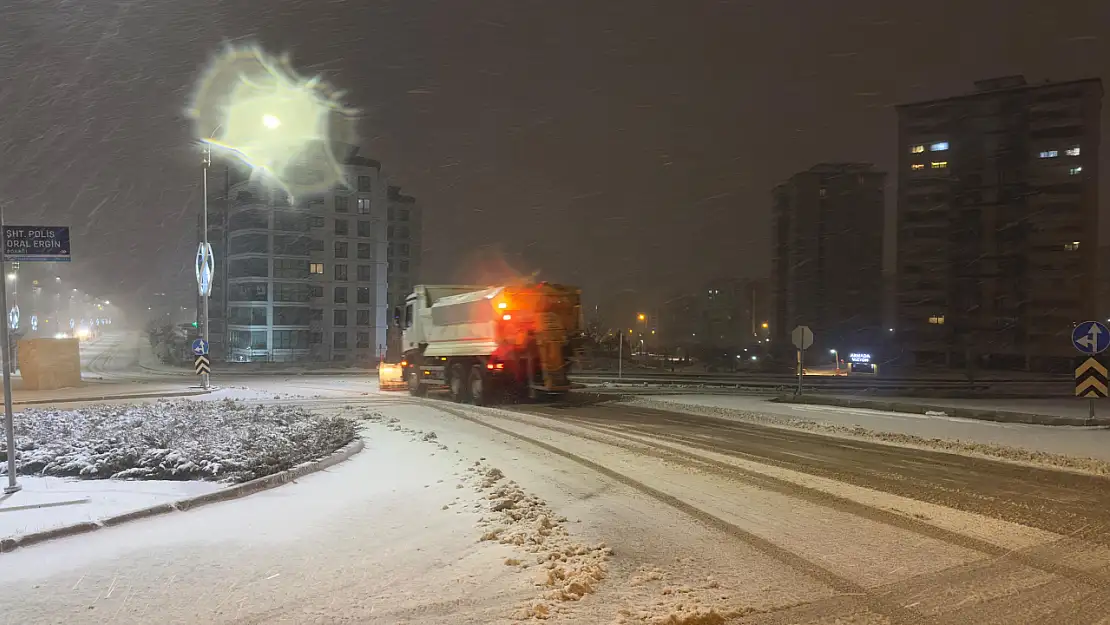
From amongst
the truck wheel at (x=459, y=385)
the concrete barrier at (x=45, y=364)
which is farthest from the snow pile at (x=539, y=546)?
the concrete barrier at (x=45, y=364)

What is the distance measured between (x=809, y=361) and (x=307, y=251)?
49.1 metres

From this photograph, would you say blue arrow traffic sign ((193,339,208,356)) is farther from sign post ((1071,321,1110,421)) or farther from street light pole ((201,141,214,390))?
sign post ((1071,321,1110,421))

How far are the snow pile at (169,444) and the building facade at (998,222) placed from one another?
6541 cm

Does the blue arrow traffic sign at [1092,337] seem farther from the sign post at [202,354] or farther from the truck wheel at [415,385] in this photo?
the sign post at [202,354]

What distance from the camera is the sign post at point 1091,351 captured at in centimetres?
1597

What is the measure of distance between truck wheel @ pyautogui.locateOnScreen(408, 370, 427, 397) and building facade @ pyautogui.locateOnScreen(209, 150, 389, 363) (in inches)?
1440

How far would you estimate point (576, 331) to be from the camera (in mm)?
21703

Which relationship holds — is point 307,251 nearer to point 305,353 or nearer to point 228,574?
point 305,353

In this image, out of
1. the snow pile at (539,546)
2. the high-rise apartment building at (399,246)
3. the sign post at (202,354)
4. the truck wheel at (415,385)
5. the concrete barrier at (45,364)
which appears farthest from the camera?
the high-rise apartment building at (399,246)

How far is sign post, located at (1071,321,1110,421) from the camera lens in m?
16.0

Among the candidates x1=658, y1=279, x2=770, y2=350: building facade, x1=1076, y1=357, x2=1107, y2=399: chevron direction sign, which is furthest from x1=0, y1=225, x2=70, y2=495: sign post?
x1=658, y1=279, x2=770, y2=350: building facade

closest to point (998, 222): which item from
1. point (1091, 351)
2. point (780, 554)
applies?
point (1091, 351)

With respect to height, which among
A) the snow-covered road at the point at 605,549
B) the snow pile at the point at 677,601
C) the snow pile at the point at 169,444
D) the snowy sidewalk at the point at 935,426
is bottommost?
the snowy sidewalk at the point at 935,426

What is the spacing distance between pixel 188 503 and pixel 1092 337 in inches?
734
